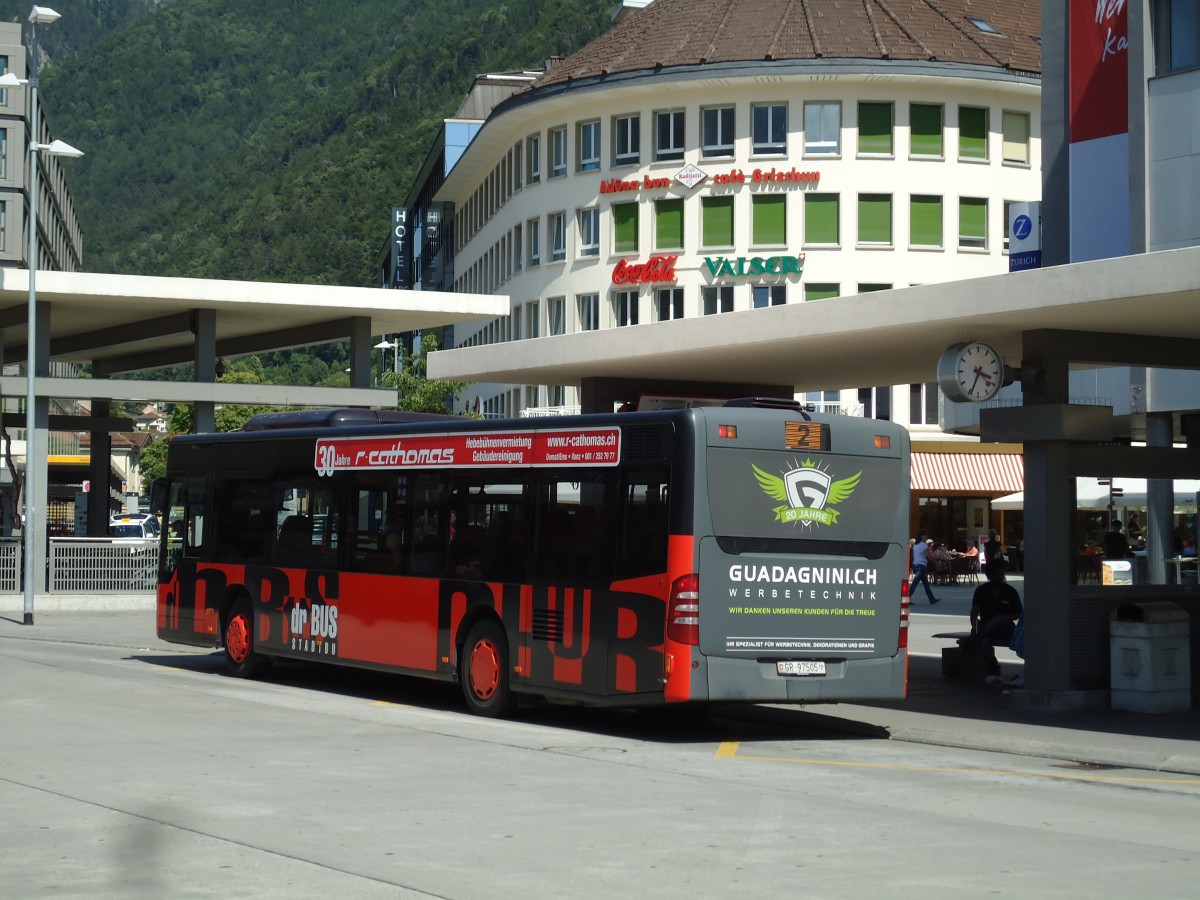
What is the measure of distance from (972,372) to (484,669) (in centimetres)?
542

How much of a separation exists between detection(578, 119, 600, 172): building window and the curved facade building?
78mm

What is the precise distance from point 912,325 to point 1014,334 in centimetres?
130

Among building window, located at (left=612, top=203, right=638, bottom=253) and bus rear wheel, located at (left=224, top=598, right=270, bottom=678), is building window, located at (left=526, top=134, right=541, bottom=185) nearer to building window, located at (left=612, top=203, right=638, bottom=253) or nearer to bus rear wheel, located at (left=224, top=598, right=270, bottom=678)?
building window, located at (left=612, top=203, right=638, bottom=253)

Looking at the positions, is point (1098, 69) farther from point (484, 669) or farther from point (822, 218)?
point (822, 218)

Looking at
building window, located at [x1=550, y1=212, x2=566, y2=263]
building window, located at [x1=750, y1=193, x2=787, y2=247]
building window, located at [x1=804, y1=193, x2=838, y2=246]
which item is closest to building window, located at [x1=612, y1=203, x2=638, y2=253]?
building window, located at [x1=550, y1=212, x2=566, y2=263]

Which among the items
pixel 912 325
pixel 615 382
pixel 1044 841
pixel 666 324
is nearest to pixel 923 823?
pixel 1044 841

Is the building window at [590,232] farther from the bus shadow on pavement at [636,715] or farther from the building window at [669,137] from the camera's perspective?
the bus shadow on pavement at [636,715]

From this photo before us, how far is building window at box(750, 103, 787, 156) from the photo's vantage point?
60.5 m

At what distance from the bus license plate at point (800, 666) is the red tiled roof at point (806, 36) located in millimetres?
47467

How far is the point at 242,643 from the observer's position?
20516 millimetres

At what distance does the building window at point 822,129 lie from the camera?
197 ft

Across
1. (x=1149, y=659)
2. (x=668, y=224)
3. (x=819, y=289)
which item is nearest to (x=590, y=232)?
(x=668, y=224)

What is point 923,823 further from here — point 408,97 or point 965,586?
point 408,97

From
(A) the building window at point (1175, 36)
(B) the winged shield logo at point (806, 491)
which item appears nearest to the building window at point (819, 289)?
(A) the building window at point (1175, 36)
